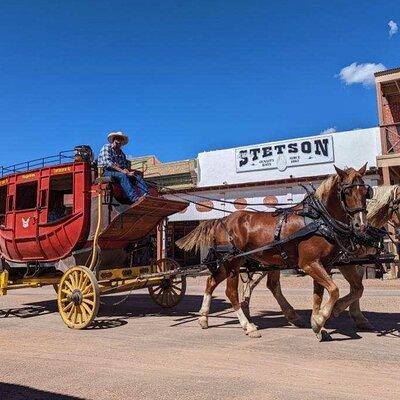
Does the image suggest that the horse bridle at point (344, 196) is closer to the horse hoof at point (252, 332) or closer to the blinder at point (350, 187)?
the blinder at point (350, 187)

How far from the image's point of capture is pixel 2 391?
457 cm

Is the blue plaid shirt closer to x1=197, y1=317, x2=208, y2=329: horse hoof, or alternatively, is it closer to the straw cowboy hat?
the straw cowboy hat

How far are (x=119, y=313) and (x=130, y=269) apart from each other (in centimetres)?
140

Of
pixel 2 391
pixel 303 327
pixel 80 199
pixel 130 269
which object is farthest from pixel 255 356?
pixel 80 199

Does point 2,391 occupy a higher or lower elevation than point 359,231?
lower

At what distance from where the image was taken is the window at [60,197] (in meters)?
9.25

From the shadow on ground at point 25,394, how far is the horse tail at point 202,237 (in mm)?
4231

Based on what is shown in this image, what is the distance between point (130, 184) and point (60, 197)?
2358 mm

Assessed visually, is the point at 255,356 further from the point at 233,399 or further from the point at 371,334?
the point at 371,334

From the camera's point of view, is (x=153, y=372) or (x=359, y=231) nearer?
(x=153, y=372)

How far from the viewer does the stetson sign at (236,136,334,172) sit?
64.5 feet

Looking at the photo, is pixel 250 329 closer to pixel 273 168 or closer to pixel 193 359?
pixel 193 359

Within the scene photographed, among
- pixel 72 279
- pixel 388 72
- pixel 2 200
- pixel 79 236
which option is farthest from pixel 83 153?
pixel 388 72

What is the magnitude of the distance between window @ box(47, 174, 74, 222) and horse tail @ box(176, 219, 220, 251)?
2.56 meters
